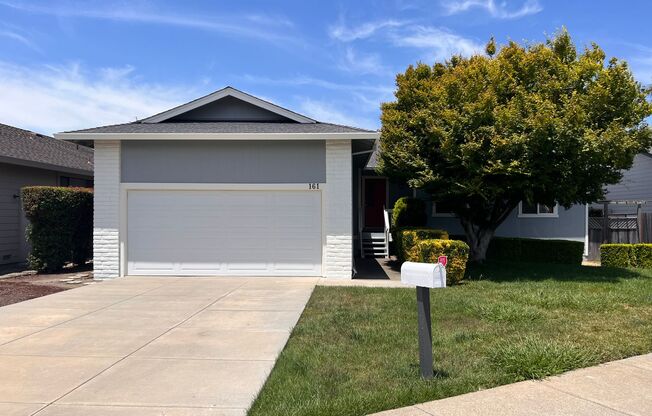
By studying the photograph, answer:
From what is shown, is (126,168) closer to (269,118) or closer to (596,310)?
(269,118)

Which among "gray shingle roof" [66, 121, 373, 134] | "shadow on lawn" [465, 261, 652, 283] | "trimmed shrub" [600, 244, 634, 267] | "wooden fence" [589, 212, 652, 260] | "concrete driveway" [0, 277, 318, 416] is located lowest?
"concrete driveway" [0, 277, 318, 416]

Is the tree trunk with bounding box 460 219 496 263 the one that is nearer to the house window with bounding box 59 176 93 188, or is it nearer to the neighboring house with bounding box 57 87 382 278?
the neighboring house with bounding box 57 87 382 278

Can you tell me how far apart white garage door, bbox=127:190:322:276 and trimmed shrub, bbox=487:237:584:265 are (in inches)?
316

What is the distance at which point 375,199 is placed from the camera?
766 inches

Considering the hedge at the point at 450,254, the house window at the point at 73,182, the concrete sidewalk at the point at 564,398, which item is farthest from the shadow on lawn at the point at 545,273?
the house window at the point at 73,182

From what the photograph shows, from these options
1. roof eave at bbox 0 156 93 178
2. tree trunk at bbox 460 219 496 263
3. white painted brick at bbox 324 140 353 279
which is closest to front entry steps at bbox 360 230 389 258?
tree trunk at bbox 460 219 496 263

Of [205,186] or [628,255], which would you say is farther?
[628,255]

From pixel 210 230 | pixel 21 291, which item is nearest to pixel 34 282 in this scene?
pixel 21 291

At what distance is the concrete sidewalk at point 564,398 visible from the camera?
13.2ft

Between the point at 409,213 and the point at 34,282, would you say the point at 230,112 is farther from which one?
the point at 34,282

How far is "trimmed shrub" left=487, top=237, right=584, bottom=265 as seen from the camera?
15.4m

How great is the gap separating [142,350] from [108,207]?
24.0 feet

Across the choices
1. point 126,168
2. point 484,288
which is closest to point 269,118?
point 126,168

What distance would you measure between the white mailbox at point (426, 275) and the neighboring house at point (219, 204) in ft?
24.3
